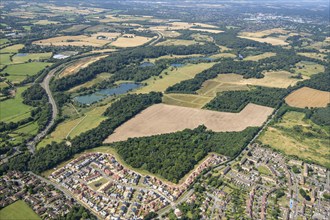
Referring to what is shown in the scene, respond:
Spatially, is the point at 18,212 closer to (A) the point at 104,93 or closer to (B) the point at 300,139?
(A) the point at 104,93

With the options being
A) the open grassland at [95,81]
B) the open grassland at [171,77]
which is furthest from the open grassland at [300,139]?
the open grassland at [95,81]


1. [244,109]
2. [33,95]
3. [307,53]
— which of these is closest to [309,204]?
[244,109]

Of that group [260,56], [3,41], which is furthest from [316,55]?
[3,41]

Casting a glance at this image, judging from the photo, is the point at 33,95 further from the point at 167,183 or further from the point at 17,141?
the point at 167,183

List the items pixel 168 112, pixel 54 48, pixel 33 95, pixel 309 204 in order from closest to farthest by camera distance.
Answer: pixel 309 204 → pixel 168 112 → pixel 33 95 → pixel 54 48

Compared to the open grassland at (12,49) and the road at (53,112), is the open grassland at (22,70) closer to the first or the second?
the road at (53,112)

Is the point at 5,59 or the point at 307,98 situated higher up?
the point at 5,59
